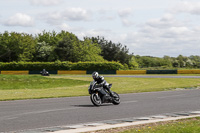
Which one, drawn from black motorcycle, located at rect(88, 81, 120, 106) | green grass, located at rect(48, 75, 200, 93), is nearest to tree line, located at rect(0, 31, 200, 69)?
green grass, located at rect(48, 75, 200, 93)

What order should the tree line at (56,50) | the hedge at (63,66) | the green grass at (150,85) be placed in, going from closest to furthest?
the green grass at (150,85) → the hedge at (63,66) → the tree line at (56,50)

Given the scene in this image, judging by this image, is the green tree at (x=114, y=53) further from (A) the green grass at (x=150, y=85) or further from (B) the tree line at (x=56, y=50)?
(A) the green grass at (x=150, y=85)

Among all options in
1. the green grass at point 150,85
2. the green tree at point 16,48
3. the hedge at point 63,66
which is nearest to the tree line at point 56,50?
the green tree at point 16,48

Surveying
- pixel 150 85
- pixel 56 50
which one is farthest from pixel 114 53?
pixel 150 85

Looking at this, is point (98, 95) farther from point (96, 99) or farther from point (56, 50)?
point (56, 50)

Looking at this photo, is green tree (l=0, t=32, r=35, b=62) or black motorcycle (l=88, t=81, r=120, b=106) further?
green tree (l=0, t=32, r=35, b=62)

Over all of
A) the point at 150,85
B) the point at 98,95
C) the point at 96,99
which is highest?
the point at 98,95

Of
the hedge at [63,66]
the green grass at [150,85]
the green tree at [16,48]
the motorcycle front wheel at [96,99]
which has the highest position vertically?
the green tree at [16,48]

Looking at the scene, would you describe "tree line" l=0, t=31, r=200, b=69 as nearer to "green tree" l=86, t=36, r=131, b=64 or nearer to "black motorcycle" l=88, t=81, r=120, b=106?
"green tree" l=86, t=36, r=131, b=64

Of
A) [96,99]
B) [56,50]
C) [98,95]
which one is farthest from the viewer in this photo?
[56,50]

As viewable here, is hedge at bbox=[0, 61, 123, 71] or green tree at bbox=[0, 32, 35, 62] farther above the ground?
green tree at bbox=[0, 32, 35, 62]

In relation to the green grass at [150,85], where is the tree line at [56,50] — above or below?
above

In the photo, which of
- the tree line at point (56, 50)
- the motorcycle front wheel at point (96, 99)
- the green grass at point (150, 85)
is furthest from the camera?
the tree line at point (56, 50)

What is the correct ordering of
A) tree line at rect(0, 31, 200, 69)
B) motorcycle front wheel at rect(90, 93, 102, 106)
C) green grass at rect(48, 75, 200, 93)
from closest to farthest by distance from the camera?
motorcycle front wheel at rect(90, 93, 102, 106), green grass at rect(48, 75, 200, 93), tree line at rect(0, 31, 200, 69)
